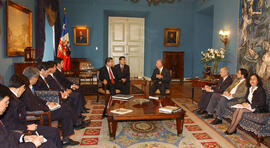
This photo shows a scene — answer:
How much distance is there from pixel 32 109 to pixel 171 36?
8883 mm

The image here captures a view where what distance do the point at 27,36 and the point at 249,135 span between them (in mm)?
5921

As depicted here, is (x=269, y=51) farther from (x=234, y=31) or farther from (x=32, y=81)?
(x=32, y=81)

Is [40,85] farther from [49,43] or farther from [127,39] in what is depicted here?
[127,39]

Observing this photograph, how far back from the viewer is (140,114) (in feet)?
11.7

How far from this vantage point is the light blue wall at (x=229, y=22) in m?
7.22

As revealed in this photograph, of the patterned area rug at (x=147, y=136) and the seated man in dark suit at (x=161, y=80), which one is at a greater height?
the seated man in dark suit at (x=161, y=80)

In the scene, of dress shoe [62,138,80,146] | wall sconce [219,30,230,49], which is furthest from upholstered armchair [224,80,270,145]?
wall sconce [219,30,230,49]

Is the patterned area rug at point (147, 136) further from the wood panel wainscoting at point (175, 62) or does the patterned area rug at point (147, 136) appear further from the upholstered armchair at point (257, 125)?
the wood panel wainscoting at point (175, 62)

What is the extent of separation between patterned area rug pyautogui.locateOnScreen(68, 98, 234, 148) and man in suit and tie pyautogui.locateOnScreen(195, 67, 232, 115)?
0.66m

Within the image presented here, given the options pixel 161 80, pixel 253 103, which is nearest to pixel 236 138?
pixel 253 103

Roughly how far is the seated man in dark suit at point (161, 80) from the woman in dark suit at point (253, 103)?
216cm

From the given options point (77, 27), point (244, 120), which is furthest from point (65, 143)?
point (77, 27)

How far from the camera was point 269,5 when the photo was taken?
5.41m

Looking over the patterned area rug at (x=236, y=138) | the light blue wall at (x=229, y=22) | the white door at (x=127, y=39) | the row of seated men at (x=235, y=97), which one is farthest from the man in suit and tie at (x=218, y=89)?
the white door at (x=127, y=39)
